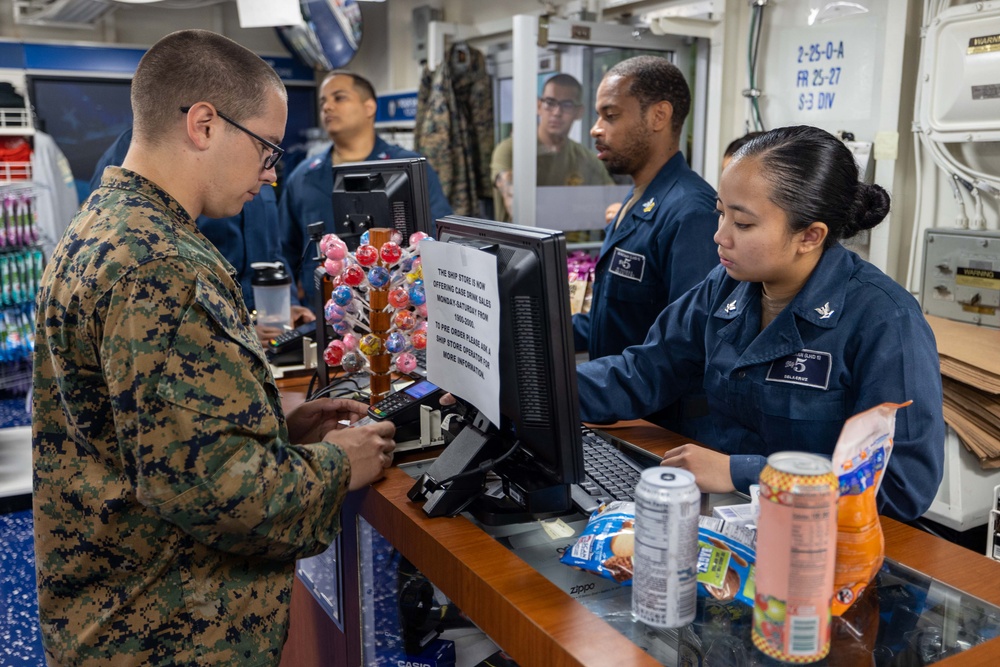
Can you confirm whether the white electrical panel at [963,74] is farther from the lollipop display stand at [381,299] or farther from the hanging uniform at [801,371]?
the lollipop display stand at [381,299]

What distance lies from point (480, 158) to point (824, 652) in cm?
492

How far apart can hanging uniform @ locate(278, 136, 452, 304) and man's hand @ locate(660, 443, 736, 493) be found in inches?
98.4

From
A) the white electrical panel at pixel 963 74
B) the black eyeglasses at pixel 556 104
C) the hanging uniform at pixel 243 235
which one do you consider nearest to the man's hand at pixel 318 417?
the hanging uniform at pixel 243 235

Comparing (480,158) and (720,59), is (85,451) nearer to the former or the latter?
(720,59)

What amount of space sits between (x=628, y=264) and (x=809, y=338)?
3.37 feet

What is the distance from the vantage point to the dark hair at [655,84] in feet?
8.95

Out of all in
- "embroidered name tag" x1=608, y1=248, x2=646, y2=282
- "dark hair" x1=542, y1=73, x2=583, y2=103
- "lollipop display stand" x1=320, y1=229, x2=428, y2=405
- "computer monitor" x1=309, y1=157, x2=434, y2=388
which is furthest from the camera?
"dark hair" x1=542, y1=73, x2=583, y2=103

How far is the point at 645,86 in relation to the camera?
273cm

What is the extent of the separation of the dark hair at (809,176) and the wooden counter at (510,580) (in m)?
0.57

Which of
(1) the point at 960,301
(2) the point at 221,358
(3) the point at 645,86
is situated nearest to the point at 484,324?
(2) the point at 221,358

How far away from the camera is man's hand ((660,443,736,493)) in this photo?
1.47 m

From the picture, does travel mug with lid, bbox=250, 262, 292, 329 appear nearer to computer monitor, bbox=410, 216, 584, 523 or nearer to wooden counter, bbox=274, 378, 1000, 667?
wooden counter, bbox=274, 378, 1000, 667

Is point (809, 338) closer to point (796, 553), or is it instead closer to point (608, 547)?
point (608, 547)

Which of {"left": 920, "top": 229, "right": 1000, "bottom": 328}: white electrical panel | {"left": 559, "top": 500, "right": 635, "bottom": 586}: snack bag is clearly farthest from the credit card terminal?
{"left": 920, "top": 229, "right": 1000, "bottom": 328}: white electrical panel
